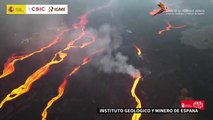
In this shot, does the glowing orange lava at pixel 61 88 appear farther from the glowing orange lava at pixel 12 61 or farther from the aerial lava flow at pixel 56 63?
the glowing orange lava at pixel 12 61

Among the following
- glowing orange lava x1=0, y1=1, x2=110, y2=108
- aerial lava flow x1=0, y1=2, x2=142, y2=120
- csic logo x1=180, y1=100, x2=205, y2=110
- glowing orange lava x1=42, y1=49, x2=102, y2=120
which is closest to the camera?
glowing orange lava x1=42, y1=49, x2=102, y2=120

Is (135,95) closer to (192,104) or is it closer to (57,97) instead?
(192,104)

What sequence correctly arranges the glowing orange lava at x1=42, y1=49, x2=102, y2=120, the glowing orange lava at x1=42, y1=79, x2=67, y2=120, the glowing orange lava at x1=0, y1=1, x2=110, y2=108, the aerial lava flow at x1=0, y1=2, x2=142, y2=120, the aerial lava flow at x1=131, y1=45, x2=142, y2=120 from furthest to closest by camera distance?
the glowing orange lava at x1=0, y1=1, x2=110, y2=108 < the aerial lava flow at x1=0, y1=2, x2=142, y2=120 < the glowing orange lava at x1=42, y1=49, x2=102, y2=120 < the glowing orange lava at x1=42, y1=79, x2=67, y2=120 < the aerial lava flow at x1=131, y1=45, x2=142, y2=120

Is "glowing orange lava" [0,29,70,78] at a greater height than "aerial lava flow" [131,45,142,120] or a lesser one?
greater

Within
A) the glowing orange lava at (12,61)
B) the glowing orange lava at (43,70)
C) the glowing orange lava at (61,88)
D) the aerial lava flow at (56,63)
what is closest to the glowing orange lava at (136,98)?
the aerial lava flow at (56,63)

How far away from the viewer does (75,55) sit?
40.2m

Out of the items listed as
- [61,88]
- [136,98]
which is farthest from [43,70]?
[136,98]

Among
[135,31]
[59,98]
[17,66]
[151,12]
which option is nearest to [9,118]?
[59,98]

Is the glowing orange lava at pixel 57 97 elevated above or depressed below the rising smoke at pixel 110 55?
below

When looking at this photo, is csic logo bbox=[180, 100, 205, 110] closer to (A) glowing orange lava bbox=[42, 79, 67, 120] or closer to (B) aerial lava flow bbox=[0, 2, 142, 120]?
(B) aerial lava flow bbox=[0, 2, 142, 120]

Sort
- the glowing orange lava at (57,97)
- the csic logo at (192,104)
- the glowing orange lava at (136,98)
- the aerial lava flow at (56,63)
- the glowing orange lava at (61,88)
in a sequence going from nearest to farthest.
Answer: the glowing orange lava at (136,98) → the glowing orange lava at (57,97) → the glowing orange lava at (61,88) → the csic logo at (192,104) → the aerial lava flow at (56,63)

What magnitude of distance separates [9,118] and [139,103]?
638 inches

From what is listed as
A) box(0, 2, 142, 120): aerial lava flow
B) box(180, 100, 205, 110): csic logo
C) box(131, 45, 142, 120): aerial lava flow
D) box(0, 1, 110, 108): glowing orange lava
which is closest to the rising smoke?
box(131, 45, 142, 120): aerial lava flow

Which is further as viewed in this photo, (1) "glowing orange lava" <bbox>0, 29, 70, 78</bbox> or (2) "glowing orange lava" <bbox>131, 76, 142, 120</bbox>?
(1) "glowing orange lava" <bbox>0, 29, 70, 78</bbox>
